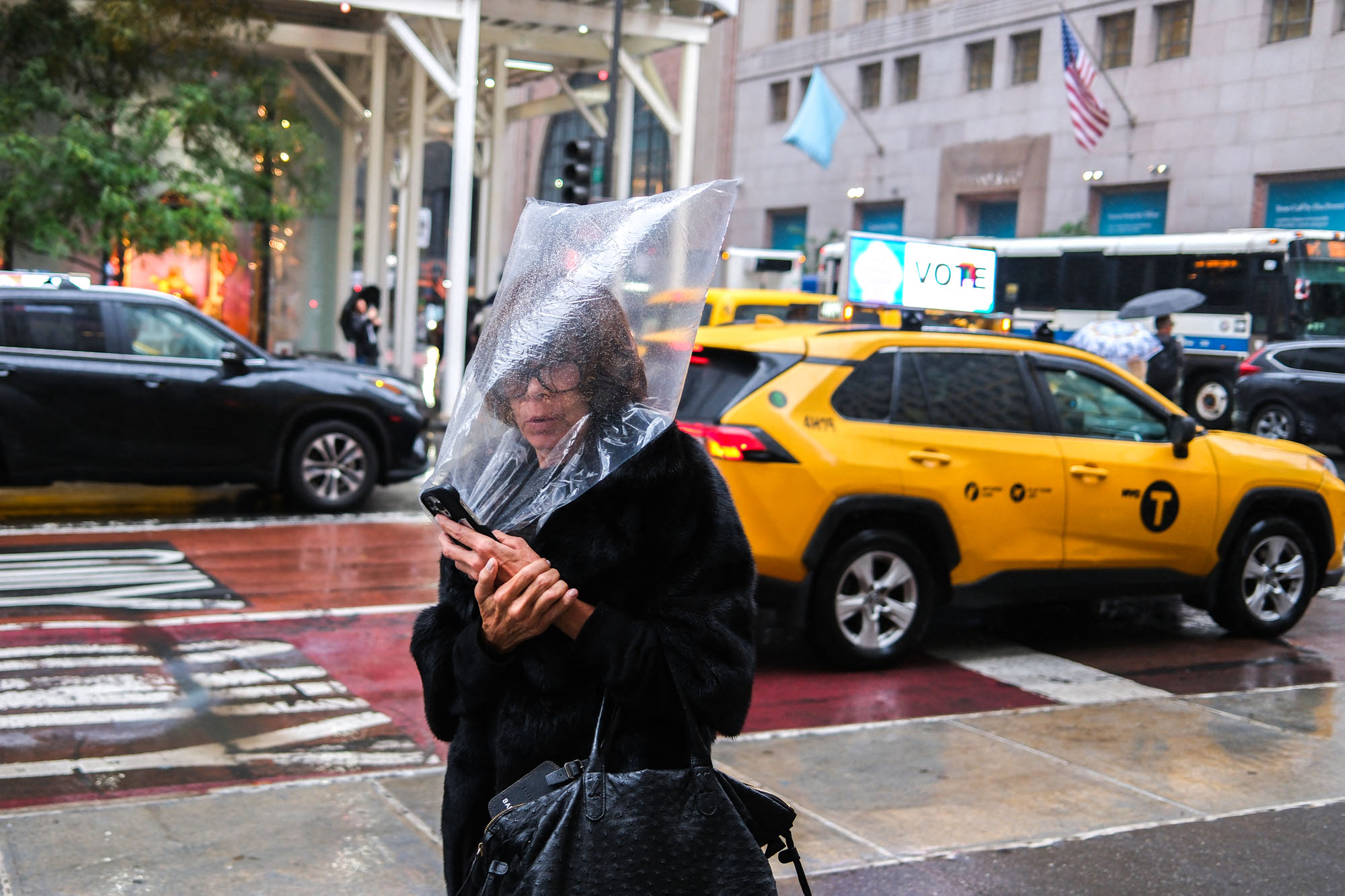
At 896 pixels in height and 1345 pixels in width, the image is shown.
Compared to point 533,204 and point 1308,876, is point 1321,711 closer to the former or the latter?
point 1308,876

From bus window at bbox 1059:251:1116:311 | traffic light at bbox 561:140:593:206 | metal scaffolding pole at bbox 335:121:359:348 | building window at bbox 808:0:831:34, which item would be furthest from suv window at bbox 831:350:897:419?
building window at bbox 808:0:831:34

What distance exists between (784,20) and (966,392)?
40.4m

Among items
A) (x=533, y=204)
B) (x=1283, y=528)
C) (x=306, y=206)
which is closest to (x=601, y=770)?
(x=533, y=204)

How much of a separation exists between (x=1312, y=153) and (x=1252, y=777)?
27.2m

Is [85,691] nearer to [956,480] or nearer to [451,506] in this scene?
[956,480]

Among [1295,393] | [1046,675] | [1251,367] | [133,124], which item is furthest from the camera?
[1251,367]

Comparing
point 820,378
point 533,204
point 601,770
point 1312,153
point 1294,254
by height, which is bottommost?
point 601,770

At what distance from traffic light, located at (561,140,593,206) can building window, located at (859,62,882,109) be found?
26.2 meters

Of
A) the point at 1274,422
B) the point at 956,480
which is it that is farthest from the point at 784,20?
the point at 956,480

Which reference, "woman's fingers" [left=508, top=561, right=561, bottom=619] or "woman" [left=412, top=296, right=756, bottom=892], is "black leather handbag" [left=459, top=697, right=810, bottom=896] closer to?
"woman" [left=412, top=296, right=756, bottom=892]

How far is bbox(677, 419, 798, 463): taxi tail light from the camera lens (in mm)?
6914

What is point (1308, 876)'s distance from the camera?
4.59 m

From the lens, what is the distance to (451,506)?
7.76 ft

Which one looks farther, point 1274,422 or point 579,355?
point 1274,422
